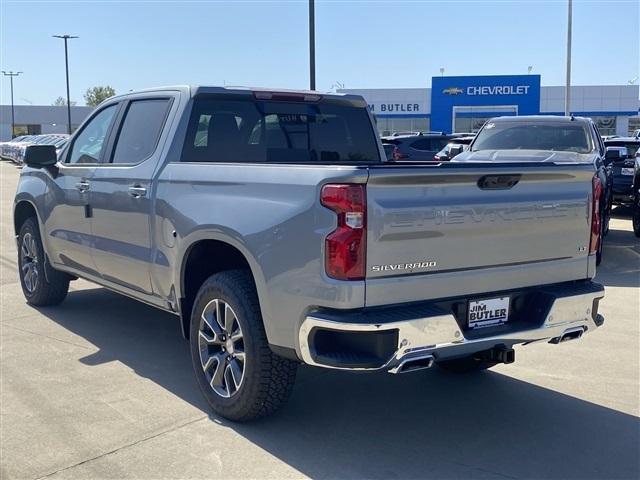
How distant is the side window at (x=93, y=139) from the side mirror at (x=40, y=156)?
153 mm

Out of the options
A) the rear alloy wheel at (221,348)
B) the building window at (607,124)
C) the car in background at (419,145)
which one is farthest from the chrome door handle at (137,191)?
the building window at (607,124)

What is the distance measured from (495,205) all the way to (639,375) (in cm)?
232

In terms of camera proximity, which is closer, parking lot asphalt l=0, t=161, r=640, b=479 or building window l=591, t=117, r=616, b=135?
parking lot asphalt l=0, t=161, r=640, b=479

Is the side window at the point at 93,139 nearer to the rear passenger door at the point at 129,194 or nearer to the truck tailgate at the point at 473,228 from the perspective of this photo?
the rear passenger door at the point at 129,194

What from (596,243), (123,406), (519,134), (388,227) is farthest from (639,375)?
(519,134)

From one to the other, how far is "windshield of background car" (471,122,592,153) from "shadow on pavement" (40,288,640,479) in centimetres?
638

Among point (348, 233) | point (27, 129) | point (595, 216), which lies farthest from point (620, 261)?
point (27, 129)

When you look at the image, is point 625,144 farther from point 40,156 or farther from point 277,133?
point 40,156

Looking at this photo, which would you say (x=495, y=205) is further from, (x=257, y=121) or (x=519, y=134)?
(x=519, y=134)

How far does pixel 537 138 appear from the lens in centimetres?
1092

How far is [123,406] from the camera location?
15.1ft

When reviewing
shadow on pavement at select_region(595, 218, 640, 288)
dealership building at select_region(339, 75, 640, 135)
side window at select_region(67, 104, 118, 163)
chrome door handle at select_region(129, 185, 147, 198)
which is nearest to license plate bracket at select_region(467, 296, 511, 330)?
chrome door handle at select_region(129, 185, 147, 198)

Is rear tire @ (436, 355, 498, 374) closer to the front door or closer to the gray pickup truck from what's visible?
the gray pickup truck

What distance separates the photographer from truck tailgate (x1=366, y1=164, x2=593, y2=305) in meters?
3.52
